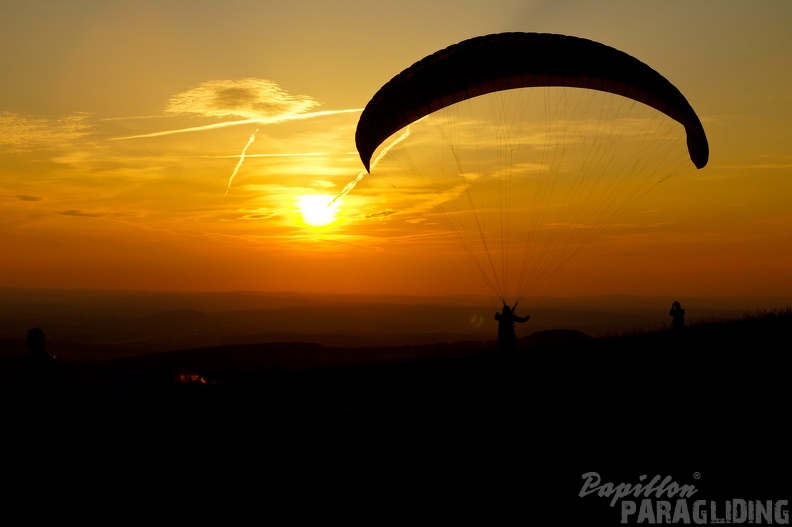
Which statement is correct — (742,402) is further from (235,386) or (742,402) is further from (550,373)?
(235,386)

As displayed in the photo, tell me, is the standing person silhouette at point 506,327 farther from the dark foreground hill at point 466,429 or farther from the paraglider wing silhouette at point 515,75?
the paraglider wing silhouette at point 515,75

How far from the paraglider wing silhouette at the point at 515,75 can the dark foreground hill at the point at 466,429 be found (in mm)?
8089

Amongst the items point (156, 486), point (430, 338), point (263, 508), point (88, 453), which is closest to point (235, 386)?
point (88, 453)

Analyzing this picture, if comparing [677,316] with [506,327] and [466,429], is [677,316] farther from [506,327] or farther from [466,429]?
[466,429]

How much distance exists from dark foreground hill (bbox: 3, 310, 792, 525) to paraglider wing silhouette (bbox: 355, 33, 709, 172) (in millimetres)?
8089

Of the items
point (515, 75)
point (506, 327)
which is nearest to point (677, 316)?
point (506, 327)

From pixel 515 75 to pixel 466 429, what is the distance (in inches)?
450

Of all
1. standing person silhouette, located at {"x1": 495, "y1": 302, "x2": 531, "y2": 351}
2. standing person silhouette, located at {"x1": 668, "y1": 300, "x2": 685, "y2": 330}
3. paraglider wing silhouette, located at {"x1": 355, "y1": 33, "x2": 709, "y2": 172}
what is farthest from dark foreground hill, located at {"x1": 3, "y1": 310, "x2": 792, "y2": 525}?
paraglider wing silhouette, located at {"x1": 355, "y1": 33, "x2": 709, "y2": 172}

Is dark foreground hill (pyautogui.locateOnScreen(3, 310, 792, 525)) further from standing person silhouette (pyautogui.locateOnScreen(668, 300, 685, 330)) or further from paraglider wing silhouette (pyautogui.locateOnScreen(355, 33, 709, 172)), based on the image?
paraglider wing silhouette (pyautogui.locateOnScreen(355, 33, 709, 172))

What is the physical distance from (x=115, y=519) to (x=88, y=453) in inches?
98.0

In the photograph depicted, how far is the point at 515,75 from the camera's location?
1827 centimetres

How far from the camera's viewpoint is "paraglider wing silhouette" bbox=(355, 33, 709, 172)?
1728 centimetres

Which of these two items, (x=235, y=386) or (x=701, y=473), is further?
(x=235, y=386)

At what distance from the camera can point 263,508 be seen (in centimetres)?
848
